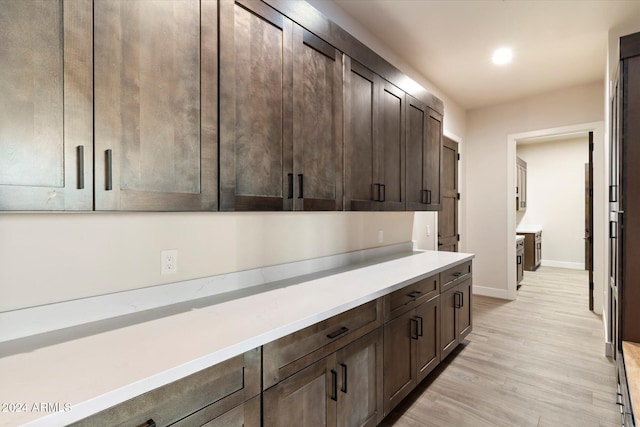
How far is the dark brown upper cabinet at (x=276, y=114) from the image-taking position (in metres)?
1.32

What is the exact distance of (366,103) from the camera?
6.94 feet

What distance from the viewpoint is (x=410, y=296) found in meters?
2.08

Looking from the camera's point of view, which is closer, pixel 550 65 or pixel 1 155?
pixel 1 155

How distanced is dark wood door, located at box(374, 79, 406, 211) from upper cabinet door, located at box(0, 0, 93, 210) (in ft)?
5.47

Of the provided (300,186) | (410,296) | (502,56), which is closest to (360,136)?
(300,186)

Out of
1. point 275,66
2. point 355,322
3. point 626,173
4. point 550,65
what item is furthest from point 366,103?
point 550,65

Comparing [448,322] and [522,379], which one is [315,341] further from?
[522,379]

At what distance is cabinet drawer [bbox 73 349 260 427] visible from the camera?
0.82m

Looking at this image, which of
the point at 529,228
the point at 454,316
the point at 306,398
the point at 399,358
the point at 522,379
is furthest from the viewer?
the point at 529,228

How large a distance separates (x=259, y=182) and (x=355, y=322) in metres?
0.84

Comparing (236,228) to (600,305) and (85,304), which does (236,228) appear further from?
(600,305)

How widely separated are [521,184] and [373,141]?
5.71 m

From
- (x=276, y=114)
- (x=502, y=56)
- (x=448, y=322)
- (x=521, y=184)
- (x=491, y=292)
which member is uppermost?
(x=502, y=56)

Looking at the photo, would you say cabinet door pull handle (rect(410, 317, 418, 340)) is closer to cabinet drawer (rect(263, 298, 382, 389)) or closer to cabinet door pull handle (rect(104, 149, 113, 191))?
cabinet drawer (rect(263, 298, 382, 389))
